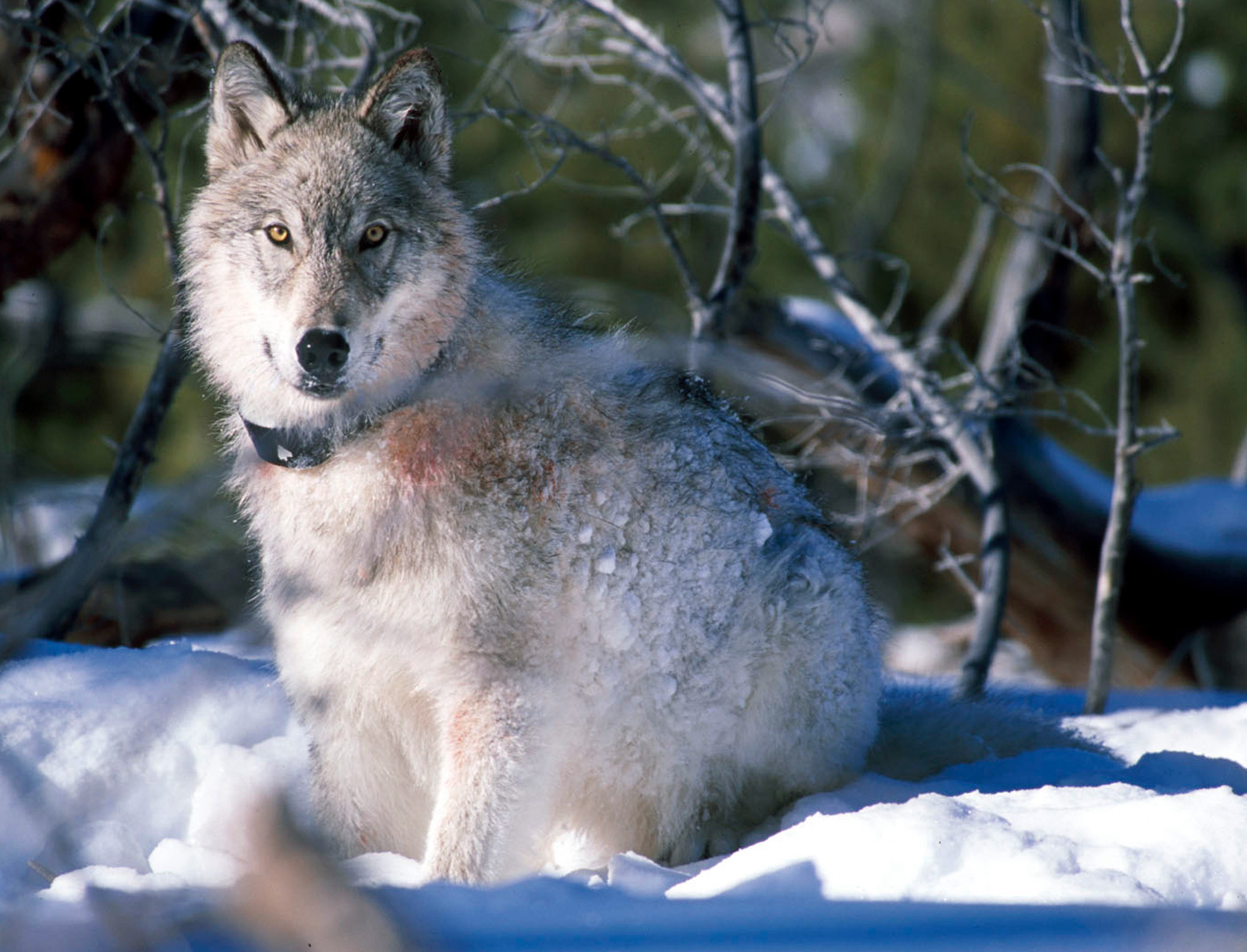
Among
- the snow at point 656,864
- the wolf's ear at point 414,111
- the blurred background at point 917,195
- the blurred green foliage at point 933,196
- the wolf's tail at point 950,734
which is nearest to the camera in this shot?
the snow at point 656,864

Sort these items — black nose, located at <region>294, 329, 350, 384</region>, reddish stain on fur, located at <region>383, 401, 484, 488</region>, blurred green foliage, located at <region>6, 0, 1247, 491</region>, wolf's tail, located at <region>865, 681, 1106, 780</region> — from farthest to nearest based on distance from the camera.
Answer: blurred green foliage, located at <region>6, 0, 1247, 491</region>
wolf's tail, located at <region>865, 681, 1106, 780</region>
reddish stain on fur, located at <region>383, 401, 484, 488</region>
black nose, located at <region>294, 329, 350, 384</region>

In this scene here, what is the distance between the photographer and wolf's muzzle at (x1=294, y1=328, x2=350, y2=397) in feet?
9.68

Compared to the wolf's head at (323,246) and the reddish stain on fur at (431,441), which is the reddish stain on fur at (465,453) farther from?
the wolf's head at (323,246)

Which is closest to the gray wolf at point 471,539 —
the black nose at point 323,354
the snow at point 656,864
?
the black nose at point 323,354

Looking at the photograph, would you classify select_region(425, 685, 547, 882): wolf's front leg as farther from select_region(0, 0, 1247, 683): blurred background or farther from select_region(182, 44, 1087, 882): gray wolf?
select_region(0, 0, 1247, 683): blurred background

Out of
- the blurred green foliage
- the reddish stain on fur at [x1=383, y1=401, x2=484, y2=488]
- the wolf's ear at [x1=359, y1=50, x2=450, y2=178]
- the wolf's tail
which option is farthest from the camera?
the blurred green foliage

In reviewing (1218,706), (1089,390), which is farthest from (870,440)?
(1089,390)

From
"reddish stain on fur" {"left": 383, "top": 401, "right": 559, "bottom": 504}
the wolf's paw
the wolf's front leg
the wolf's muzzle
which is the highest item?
the wolf's muzzle

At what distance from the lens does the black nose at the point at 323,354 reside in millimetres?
→ 2947

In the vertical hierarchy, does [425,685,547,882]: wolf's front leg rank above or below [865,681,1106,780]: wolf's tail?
above

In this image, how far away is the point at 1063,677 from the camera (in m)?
7.99

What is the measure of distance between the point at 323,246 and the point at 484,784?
1.47m

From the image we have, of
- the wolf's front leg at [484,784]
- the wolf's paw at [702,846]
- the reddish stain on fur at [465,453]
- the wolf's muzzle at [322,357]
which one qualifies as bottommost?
the wolf's paw at [702,846]

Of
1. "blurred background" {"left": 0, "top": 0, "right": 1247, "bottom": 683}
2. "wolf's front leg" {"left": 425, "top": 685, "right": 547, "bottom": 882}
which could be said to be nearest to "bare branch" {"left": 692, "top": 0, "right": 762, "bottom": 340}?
"wolf's front leg" {"left": 425, "top": 685, "right": 547, "bottom": 882}
